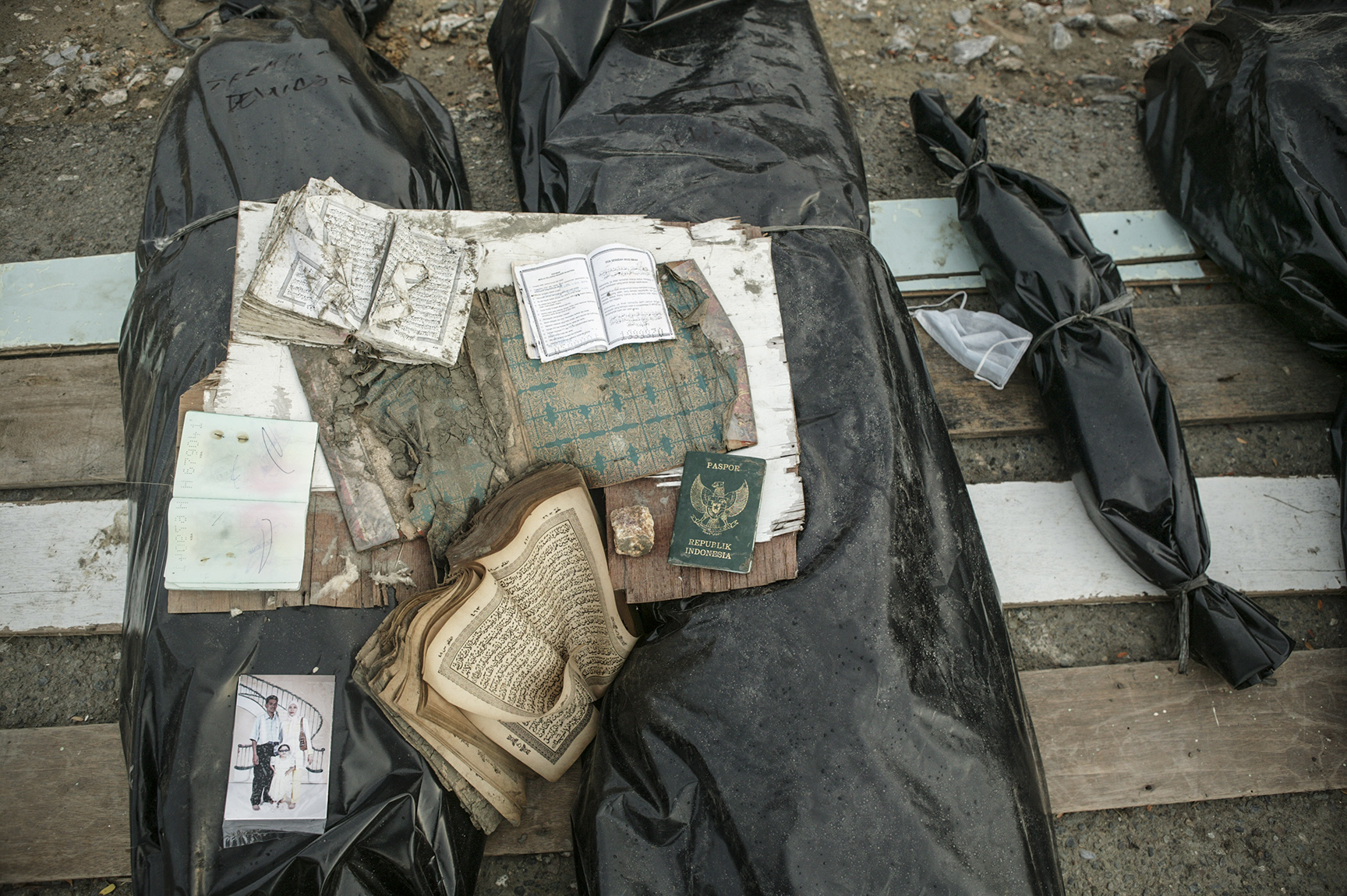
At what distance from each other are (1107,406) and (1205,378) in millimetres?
472

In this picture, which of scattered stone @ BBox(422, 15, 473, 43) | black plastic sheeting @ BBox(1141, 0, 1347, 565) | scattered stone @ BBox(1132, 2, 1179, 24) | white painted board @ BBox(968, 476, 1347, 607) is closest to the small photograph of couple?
white painted board @ BBox(968, 476, 1347, 607)

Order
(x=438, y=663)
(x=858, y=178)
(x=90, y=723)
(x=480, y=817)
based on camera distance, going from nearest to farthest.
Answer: (x=438, y=663), (x=480, y=817), (x=90, y=723), (x=858, y=178)

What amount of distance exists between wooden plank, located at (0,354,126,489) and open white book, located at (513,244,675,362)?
107 centimetres

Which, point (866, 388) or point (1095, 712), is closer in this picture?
point (866, 388)

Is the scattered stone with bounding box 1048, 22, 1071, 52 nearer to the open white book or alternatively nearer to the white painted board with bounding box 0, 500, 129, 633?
the open white book

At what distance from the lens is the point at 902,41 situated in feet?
7.28

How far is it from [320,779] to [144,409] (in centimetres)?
80

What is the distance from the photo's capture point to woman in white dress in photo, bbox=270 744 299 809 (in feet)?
3.79

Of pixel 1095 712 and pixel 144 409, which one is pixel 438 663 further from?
pixel 1095 712

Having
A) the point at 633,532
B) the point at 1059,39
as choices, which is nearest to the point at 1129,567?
the point at 633,532

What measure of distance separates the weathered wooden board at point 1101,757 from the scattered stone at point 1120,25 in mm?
1948

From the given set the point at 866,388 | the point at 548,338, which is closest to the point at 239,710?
the point at 548,338

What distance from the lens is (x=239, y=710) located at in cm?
118

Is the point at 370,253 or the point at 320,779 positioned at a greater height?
the point at 370,253
